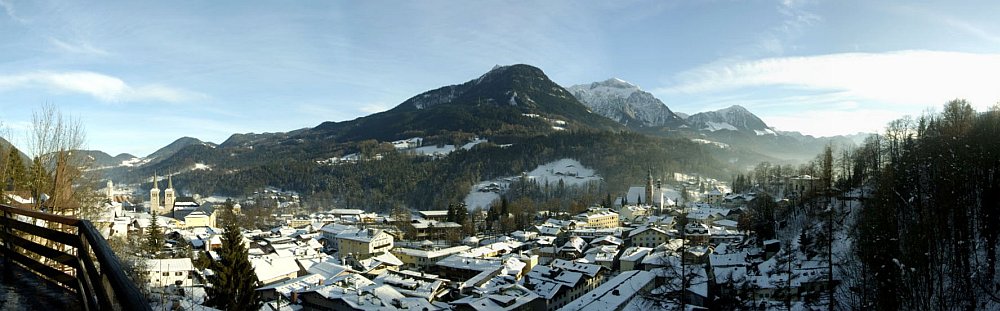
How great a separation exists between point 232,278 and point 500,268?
19934 millimetres

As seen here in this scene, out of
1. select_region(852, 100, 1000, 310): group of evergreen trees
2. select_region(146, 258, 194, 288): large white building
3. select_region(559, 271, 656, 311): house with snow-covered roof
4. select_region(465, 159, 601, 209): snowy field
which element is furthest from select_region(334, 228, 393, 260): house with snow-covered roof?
select_region(465, 159, 601, 209): snowy field

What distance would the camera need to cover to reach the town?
72.7 feet

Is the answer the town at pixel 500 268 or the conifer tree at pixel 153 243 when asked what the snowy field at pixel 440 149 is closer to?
the town at pixel 500 268

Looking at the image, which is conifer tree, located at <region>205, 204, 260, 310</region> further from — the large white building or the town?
the large white building

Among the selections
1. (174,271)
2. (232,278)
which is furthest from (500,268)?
(232,278)

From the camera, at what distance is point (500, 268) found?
36.0m

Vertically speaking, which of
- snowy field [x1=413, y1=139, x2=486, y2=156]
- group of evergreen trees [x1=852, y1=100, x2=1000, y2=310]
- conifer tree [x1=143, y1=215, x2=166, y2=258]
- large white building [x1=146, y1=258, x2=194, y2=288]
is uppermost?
snowy field [x1=413, y1=139, x2=486, y2=156]

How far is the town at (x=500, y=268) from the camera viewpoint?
2216cm

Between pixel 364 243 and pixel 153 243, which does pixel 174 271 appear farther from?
pixel 364 243

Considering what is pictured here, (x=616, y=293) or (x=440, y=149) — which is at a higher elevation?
(x=440, y=149)

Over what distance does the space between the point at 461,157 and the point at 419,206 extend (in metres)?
28.6

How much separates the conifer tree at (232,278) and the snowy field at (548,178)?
87.7 metres

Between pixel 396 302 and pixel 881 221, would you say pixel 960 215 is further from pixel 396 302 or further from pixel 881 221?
pixel 396 302

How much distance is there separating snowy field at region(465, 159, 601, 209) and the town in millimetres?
42014
